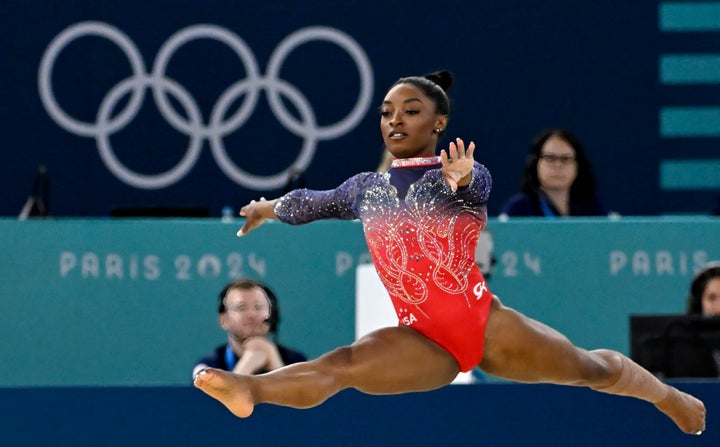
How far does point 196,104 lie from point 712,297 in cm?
421

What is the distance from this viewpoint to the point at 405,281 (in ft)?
14.2

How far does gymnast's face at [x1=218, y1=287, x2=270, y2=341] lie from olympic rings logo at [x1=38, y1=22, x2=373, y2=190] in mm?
3311

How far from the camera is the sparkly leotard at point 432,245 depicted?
14.0ft

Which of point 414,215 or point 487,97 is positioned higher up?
point 487,97

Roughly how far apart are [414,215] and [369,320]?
256 cm

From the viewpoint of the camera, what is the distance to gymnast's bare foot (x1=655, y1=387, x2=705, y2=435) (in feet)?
15.5

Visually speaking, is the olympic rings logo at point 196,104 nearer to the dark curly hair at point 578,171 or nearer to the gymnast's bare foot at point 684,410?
the dark curly hair at point 578,171

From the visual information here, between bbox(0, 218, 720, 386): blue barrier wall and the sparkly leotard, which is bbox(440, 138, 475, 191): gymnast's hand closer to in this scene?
the sparkly leotard

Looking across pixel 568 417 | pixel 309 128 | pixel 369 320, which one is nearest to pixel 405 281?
pixel 568 417

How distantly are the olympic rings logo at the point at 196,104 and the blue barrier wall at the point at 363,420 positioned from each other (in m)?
4.58

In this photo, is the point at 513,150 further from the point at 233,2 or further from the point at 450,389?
the point at 450,389

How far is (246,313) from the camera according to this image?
610 cm

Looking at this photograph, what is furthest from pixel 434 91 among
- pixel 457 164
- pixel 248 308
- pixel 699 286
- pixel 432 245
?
pixel 699 286

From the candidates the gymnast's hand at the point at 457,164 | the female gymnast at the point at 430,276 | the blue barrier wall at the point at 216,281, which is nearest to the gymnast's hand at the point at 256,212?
the female gymnast at the point at 430,276
